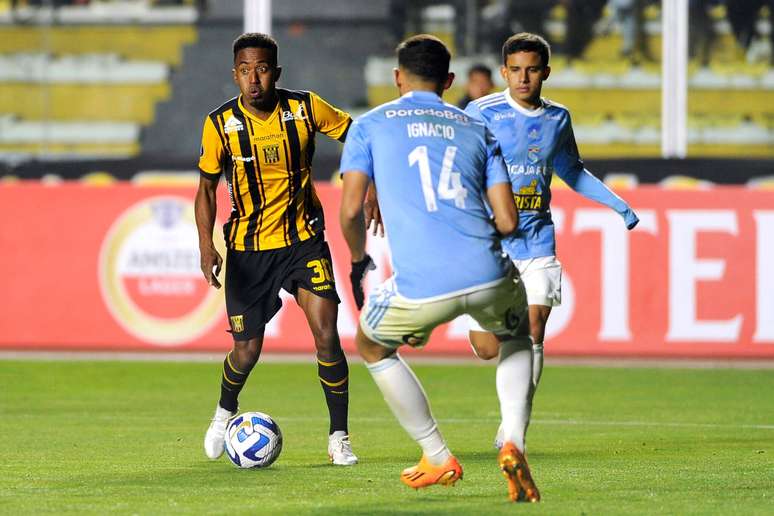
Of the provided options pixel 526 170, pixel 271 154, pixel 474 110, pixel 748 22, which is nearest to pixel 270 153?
pixel 271 154

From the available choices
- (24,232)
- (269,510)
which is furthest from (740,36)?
(269,510)

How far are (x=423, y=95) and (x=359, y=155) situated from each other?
359 mm

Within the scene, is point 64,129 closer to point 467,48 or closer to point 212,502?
point 467,48

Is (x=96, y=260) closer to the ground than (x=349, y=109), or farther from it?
closer to the ground

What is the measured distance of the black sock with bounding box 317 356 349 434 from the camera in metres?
7.87

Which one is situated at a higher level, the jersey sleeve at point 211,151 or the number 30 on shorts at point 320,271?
the jersey sleeve at point 211,151

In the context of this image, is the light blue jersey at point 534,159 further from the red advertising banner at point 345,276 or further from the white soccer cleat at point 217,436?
the red advertising banner at point 345,276

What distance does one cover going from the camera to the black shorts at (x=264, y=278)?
26.4 feet

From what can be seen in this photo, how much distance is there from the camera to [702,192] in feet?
48.0

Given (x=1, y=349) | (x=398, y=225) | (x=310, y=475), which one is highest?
(x=398, y=225)

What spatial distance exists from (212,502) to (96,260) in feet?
29.5

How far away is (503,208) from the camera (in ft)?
20.0

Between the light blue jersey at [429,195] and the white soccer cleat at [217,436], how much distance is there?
7.45ft

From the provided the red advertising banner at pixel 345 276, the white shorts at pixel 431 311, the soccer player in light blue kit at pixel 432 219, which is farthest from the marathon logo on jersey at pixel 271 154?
the red advertising banner at pixel 345 276
